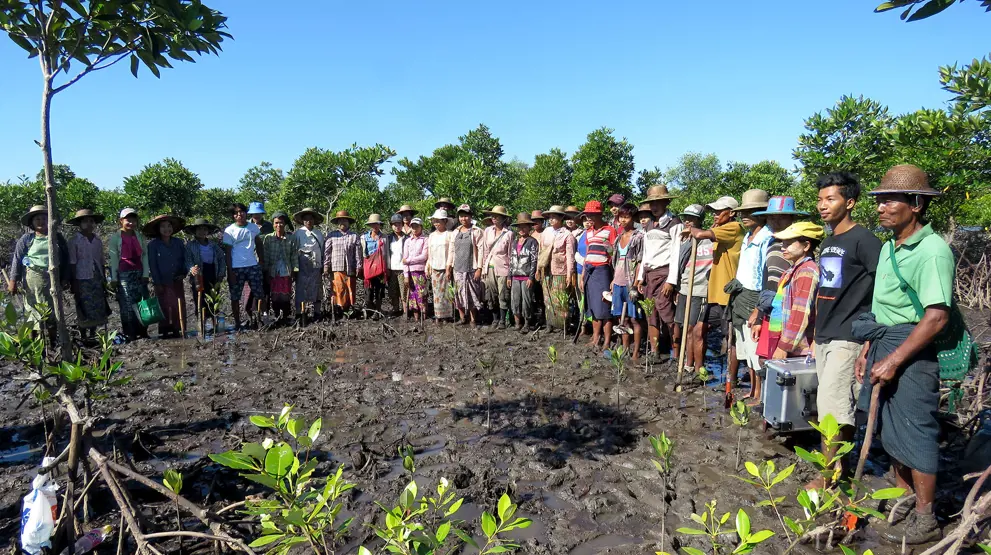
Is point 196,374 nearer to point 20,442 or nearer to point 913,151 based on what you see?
point 20,442

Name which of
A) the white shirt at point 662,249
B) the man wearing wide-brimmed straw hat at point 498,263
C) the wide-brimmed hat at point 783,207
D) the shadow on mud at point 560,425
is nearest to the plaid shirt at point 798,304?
the wide-brimmed hat at point 783,207

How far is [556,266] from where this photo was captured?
7.62 meters

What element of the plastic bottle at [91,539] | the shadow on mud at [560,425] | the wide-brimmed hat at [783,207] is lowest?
the shadow on mud at [560,425]

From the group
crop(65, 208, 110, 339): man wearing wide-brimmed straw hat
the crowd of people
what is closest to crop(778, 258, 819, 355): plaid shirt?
the crowd of people

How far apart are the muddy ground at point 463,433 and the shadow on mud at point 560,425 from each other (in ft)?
0.06

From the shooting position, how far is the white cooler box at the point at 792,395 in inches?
133

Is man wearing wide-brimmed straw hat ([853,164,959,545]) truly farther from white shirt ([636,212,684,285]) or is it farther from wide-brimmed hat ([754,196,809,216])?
white shirt ([636,212,684,285])

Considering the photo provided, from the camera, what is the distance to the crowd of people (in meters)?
2.71

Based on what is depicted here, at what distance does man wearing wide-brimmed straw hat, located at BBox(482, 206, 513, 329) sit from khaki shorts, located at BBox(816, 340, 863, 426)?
5326mm

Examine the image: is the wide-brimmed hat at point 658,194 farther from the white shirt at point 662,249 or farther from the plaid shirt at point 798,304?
the plaid shirt at point 798,304

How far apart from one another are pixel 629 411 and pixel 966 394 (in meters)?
2.95

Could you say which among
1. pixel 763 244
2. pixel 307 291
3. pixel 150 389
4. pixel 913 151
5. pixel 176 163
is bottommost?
pixel 150 389

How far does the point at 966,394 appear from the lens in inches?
186

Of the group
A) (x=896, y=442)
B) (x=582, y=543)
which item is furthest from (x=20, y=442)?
(x=896, y=442)
